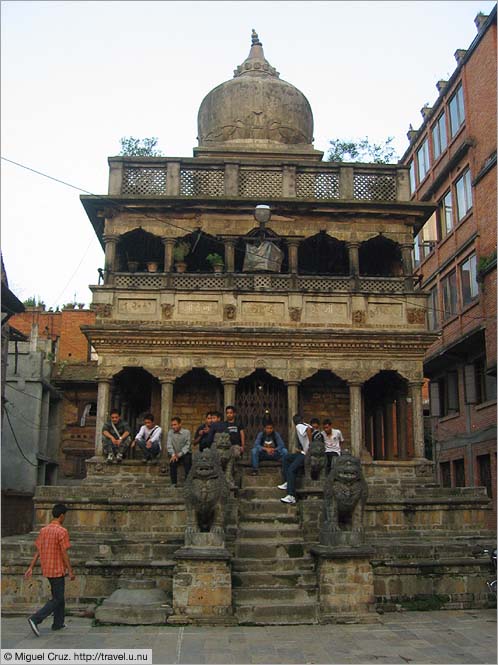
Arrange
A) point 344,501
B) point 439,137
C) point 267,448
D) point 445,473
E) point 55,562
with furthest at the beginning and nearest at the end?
point 439,137 < point 445,473 < point 267,448 < point 344,501 < point 55,562

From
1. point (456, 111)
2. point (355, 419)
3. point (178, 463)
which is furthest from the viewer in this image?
point (456, 111)

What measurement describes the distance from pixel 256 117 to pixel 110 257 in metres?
7.55

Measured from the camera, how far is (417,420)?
19.9 meters

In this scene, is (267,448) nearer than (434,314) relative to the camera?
Yes

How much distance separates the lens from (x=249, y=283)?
2073 cm

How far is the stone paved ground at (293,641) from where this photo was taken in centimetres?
954

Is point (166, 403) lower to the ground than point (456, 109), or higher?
lower

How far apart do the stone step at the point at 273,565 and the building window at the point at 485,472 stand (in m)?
13.9

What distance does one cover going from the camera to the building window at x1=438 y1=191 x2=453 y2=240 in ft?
100

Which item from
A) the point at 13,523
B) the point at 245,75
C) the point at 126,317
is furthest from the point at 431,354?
the point at 13,523

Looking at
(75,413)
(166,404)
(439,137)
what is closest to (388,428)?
(166,404)

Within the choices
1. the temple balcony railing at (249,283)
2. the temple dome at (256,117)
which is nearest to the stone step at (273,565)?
the temple balcony railing at (249,283)

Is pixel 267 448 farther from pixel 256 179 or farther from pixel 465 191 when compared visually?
pixel 465 191

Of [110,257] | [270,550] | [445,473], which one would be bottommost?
[270,550]
